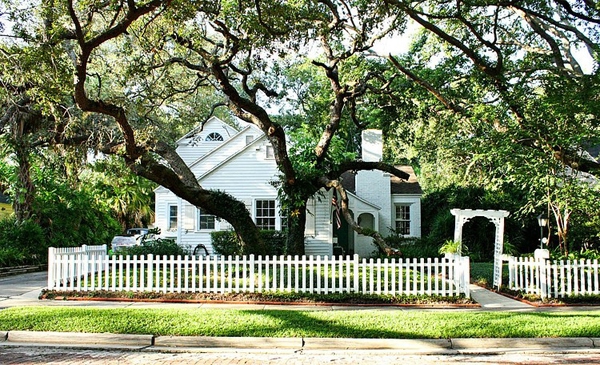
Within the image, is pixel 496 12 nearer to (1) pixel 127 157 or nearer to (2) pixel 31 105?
(1) pixel 127 157

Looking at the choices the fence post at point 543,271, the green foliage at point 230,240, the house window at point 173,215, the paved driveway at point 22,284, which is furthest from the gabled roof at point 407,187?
the paved driveway at point 22,284

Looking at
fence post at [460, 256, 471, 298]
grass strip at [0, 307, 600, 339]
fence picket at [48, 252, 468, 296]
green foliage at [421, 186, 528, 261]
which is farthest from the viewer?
green foliage at [421, 186, 528, 261]

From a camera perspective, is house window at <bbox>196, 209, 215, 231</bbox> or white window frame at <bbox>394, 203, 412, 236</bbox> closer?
house window at <bbox>196, 209, 215, 231</bbox>

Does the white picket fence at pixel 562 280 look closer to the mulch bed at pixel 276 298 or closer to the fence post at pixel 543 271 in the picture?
the fence post at pixel 543 271

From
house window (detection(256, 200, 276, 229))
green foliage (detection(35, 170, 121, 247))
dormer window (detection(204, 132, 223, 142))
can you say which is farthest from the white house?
dormer window (detection(204, 132, 223, 142))

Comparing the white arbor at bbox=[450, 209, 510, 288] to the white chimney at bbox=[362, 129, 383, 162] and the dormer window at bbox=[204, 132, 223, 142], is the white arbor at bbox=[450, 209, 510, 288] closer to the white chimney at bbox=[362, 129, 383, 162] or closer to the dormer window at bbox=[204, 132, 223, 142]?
the white chimney at bbox=[362, 129, 383, 162]

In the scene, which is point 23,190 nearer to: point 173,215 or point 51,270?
point 173,215

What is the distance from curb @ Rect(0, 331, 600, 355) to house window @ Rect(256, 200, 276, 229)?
557 inches

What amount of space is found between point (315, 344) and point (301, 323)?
0.92 m

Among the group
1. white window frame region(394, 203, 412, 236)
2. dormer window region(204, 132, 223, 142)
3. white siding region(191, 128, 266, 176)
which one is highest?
dormer window region(204, 132, 223, 142)

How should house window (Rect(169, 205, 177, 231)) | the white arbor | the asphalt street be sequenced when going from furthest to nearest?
house window (Rect(169, 205, 177, 231)) < the white arbor < the asphalt street

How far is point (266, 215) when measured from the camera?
75.8ft

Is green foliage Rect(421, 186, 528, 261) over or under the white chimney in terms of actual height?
under

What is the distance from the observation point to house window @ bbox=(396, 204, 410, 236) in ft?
92.7
